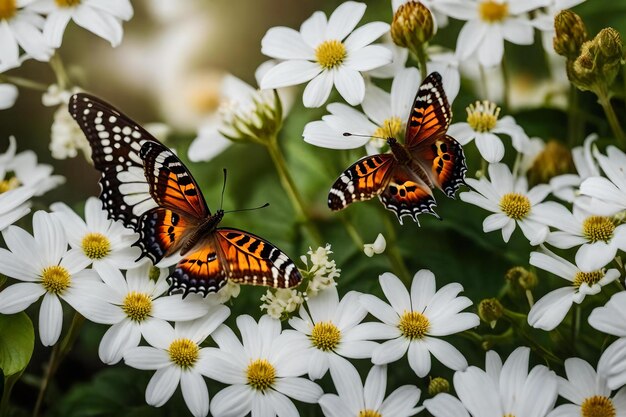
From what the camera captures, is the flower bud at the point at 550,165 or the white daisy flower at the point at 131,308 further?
the flower bud at the point at 550,165

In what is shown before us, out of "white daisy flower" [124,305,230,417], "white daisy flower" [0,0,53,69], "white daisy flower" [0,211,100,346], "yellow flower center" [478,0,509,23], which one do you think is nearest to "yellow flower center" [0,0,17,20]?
"white daisy flower" [0,0,53,69]

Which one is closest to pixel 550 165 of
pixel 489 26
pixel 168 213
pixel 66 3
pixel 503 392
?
pixel 489 26

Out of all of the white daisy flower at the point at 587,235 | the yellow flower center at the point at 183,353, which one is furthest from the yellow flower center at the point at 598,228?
the yellow flower center at the point at 183,353

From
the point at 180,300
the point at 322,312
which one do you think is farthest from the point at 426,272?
the point at 180,300

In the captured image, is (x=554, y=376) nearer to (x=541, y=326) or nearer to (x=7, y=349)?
(x=541, y=326)

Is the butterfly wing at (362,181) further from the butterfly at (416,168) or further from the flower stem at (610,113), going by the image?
the flower stem at (610,113)

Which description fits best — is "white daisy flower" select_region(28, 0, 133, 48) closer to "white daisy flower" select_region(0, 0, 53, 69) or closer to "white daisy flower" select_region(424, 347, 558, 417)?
"white daisy flower" select_region(0, 0, 53, 69)
